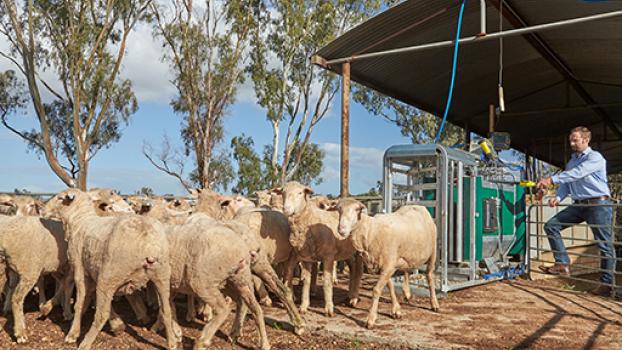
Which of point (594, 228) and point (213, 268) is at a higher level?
point (594, 228)

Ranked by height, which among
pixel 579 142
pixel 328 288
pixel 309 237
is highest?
pixel 579 142

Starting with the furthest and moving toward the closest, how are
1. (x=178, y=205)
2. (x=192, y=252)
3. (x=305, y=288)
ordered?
(x=178, y=205), (x=305, y=288), (x=192, y=252)

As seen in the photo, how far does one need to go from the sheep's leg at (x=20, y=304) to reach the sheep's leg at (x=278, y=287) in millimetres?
2735

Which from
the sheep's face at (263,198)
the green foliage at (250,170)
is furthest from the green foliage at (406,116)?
the sheep's face at (263,198)

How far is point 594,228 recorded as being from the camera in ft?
30.3

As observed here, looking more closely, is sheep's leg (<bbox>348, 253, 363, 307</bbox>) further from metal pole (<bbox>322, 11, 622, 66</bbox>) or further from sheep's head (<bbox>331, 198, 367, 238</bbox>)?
metal pole (<bbox>322, 11, 622, 66</bbox>)

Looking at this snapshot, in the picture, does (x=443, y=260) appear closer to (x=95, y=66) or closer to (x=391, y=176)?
(x=391, y=176)

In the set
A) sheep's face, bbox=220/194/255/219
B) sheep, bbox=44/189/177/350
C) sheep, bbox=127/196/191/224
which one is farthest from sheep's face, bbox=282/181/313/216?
sheep, bbox=44/189/177/350

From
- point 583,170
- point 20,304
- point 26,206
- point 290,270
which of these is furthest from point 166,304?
point 583,170

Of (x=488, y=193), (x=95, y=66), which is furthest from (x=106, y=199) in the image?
(x=95, y=66)

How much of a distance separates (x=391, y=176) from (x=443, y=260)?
1.68 meters

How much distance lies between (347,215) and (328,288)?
1.26 metres

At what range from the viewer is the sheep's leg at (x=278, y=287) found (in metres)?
6.38

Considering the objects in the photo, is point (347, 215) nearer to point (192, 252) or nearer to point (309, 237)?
point (309, 237)
